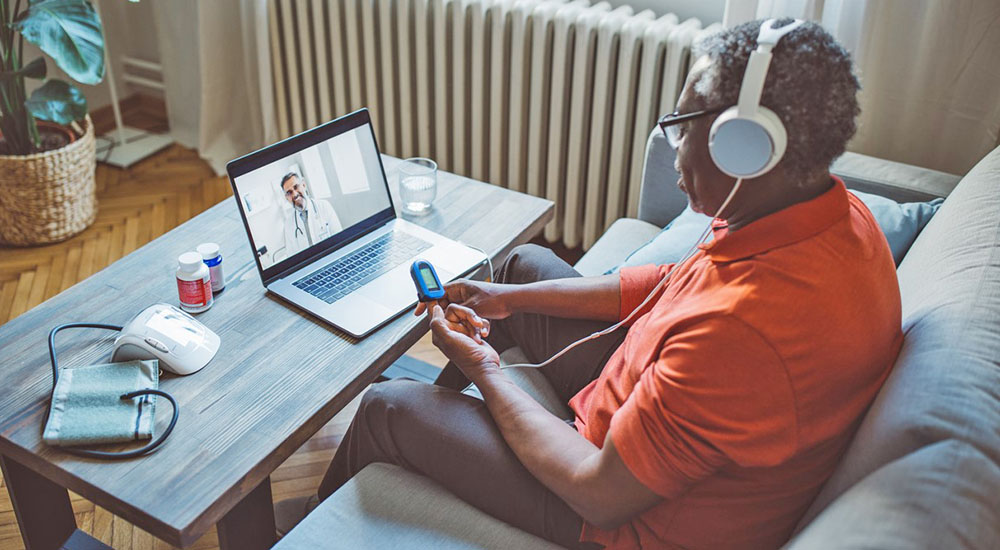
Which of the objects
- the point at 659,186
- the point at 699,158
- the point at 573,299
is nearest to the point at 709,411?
the point at 699,158

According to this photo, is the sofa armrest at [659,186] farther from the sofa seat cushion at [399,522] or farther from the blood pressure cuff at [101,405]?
the blood pressure cuff at [101,405]

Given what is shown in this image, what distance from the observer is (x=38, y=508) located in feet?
4.76

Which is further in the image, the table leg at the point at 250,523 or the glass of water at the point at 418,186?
the glass of water at the point at 418,186

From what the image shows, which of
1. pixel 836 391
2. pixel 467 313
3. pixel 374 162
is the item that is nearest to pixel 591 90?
pixel 374 162

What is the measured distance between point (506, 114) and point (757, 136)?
1.69 meters

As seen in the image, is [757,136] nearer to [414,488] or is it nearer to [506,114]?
[414,488]

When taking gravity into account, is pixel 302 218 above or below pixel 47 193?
above

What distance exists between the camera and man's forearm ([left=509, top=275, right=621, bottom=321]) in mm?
1489

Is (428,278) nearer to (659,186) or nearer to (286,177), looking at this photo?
(286,177)

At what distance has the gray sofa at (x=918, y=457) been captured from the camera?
0.82 m

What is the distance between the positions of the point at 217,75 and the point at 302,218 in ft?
5.46

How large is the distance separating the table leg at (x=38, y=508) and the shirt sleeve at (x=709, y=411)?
98 cm

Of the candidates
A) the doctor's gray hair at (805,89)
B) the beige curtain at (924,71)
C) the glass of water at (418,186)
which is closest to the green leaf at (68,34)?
the glass of water at (418,186)

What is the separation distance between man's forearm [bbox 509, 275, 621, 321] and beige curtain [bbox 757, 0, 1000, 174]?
0.90 m
